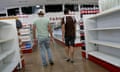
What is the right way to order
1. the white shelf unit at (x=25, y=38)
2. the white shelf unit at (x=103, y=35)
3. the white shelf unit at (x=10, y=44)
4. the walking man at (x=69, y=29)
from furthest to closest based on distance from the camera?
the white shelf unit at (x=25, y=38)
the walking man at (x=69, y=29)
the white shelf unit at (x=10, y=44)
the white shelf unit at (x=103, y=35)

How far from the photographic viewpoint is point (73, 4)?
Answer: 21031 millimetres

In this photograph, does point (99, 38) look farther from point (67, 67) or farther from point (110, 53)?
point (67, 67)

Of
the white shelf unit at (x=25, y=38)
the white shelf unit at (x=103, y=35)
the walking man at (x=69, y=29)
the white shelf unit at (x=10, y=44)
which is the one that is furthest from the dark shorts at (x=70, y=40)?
the white shelf unit at (x=25, y=38)

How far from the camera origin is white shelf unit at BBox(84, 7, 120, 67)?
4660 mm

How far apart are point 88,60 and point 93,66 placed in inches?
34.3

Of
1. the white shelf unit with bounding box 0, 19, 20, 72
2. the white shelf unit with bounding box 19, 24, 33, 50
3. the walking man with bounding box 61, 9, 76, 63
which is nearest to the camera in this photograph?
the white shelf unit with bounding box 0, 19, 20, 72

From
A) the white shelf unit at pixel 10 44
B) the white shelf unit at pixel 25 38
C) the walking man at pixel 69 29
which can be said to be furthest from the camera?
the white shelf unit at pixel 25 38

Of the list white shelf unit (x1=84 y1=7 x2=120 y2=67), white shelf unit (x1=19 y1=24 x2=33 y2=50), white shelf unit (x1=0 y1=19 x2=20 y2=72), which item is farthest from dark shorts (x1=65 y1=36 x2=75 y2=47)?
white shelf unit (x1=19 y1=24 x2=33 y2=50)

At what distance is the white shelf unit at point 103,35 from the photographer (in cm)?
466

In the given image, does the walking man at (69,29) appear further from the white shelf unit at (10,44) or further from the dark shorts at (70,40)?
the white shelf unit at (10,44)

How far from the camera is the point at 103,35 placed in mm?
5582

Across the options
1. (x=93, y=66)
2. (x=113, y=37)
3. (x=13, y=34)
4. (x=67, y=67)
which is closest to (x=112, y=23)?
(x=113, y=37)

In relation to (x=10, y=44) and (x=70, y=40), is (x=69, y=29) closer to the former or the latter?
(x=70, y=40)

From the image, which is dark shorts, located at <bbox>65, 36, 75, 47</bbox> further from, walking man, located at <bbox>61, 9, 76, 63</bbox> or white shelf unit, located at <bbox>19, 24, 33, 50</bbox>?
white shelf unit, located at <bbox>19, 24, 33, 50</bbox>
